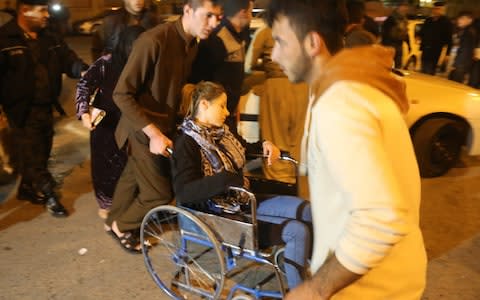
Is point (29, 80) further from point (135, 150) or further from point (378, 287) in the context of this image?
point (378, 287)

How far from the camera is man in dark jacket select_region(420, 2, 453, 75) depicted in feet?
30.0

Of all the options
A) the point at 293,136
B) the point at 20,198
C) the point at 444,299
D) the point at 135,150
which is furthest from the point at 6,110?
the point at 444,299

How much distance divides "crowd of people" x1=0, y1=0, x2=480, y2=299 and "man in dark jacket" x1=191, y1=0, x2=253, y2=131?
1cm

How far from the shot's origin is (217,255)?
9.75 ft

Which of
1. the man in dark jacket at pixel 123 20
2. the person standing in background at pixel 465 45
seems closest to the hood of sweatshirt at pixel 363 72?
the man in dark jacket at pixel 123 20

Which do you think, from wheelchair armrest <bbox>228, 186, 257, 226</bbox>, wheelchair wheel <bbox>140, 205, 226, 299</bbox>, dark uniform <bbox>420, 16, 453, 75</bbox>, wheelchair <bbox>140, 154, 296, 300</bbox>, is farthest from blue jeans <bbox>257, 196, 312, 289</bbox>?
dark uniform <bbox>420, 16, 453, 75</bbox>

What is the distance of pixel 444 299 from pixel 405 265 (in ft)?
7.35

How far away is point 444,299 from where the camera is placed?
3.28 metres

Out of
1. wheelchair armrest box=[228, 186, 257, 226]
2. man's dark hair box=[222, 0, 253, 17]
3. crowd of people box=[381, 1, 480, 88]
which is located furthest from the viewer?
crowd of people box=[381, 1, 480, 88]

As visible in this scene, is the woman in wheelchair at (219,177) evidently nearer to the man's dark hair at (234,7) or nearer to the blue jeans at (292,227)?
the blue jeans at (292,227)

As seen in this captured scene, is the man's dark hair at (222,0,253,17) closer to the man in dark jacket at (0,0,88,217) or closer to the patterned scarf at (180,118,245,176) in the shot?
the man in dark jacket at (0,0,88,217)

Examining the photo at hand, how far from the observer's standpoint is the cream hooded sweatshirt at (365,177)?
3.76ft

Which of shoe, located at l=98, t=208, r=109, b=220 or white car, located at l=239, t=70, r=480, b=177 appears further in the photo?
white car, located at l=239, t=70, r=480, b=177

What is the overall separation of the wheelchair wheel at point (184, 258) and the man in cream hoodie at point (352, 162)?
4.72 feet
